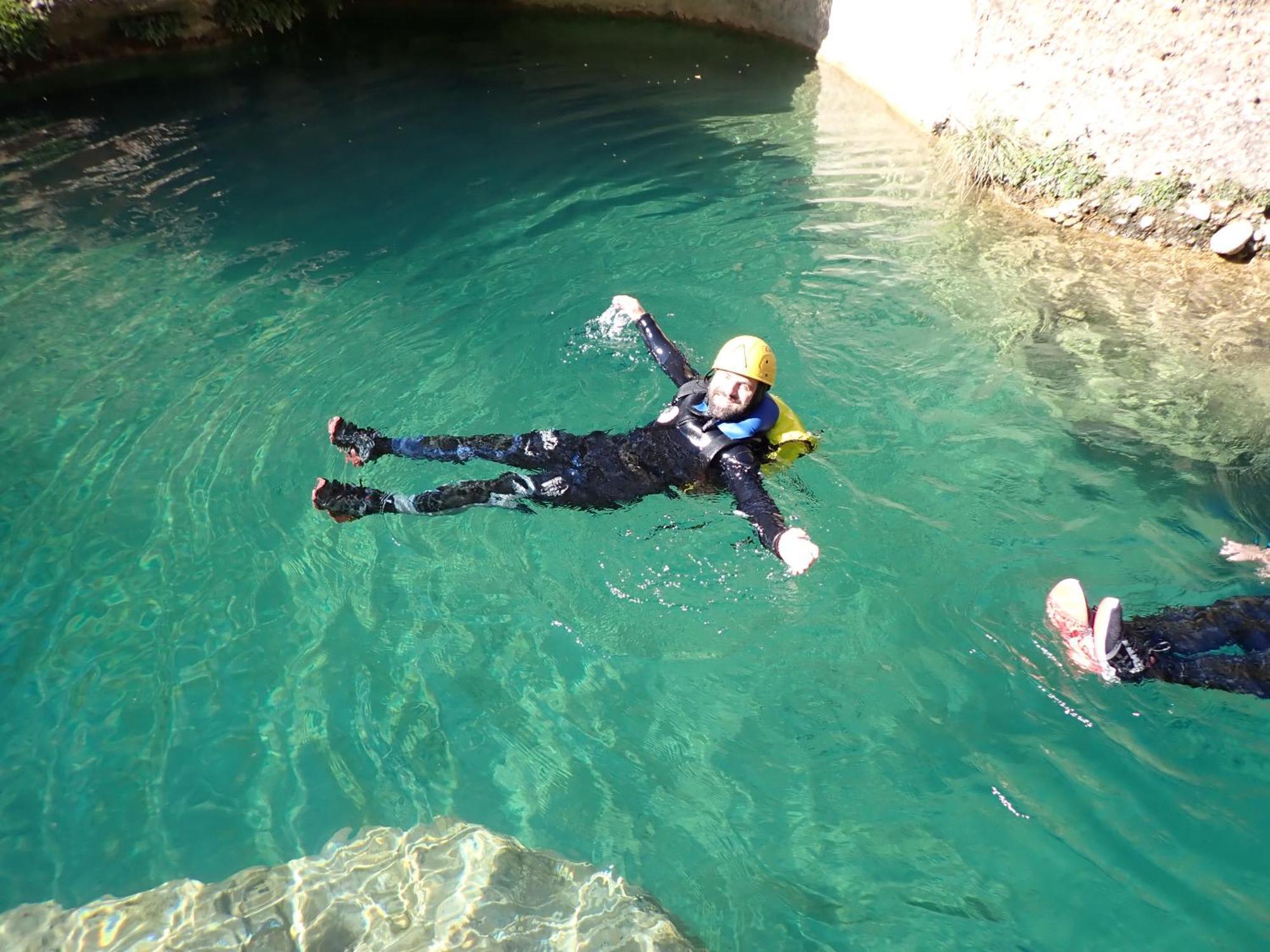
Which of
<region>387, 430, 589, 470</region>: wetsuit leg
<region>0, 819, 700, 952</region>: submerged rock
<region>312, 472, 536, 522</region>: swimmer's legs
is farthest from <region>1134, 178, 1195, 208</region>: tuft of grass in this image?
<region>0, 819, 700, 952</region>: submerged rock

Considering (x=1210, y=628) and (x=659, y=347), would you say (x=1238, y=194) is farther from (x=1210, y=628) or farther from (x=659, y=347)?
(x=659, y=347)

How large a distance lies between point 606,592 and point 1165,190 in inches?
294

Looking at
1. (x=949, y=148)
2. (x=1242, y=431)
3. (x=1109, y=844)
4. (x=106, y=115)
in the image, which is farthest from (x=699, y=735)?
(x=106, y=115)

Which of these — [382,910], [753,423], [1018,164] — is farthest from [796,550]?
[1018,164]

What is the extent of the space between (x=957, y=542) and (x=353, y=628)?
374 cm

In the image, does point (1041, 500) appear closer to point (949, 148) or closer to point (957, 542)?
point (957, 542)

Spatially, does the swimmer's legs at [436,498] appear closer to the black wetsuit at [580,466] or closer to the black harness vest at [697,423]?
the black wetsuit at [580,466]

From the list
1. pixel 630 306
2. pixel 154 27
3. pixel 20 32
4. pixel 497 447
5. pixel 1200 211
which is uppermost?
pixel 20 32

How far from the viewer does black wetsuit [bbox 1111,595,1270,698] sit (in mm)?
4453

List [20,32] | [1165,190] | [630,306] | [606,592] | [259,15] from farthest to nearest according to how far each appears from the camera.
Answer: [259,15] → [20,32] → [1165,190] → [630,306] → [606,592]

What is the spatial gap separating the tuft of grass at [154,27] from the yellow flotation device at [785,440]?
12.2m

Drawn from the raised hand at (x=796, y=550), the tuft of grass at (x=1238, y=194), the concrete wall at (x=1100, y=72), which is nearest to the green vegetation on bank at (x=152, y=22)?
the concrete wall at (x=1100, y=72)

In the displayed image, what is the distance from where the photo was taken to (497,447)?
5805mm

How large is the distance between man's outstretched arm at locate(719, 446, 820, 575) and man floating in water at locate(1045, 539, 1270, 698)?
1.35m
